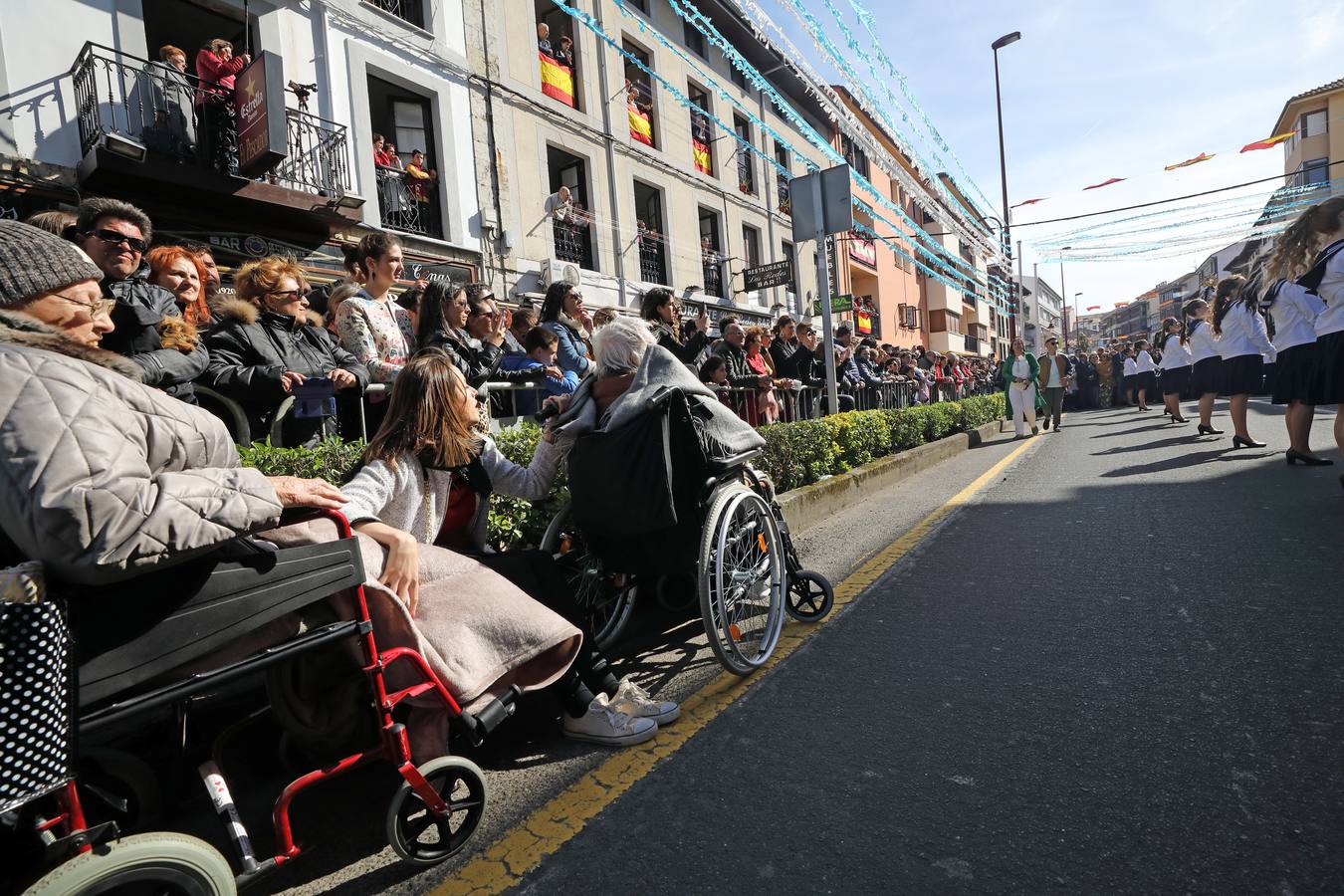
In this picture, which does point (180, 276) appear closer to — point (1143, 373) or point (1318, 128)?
point (1143, 373)

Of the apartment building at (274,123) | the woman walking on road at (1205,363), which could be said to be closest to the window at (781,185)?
the apartment building at (274,123)

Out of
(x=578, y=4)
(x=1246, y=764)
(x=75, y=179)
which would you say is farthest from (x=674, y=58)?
(x=1246, y=764)

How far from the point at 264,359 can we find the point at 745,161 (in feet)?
64.7

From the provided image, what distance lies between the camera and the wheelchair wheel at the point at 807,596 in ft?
10.8

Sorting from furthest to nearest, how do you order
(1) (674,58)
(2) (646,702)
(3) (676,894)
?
(1) (674,58)
(2) (646,702)
(3) (676,894)

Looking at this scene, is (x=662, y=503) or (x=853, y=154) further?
(x=853, y=154)

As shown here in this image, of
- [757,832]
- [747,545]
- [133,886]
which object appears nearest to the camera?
[133,886]

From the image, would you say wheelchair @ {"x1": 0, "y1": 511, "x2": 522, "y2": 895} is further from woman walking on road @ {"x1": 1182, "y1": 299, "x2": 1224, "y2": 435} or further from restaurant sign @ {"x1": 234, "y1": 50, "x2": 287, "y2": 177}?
woman walking on road @ {"x1": 1182, "y1": 299, "x2": 1224, "y2": 435}

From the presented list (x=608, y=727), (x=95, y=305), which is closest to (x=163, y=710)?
(x=95, y=305)

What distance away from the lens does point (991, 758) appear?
6.66 ft

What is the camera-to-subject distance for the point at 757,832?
1784mm

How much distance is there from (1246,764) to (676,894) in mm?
1581

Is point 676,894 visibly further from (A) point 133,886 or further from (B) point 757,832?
(A) point 133,886

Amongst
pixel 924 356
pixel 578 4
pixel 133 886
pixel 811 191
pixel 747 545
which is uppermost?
pixel 578 4
